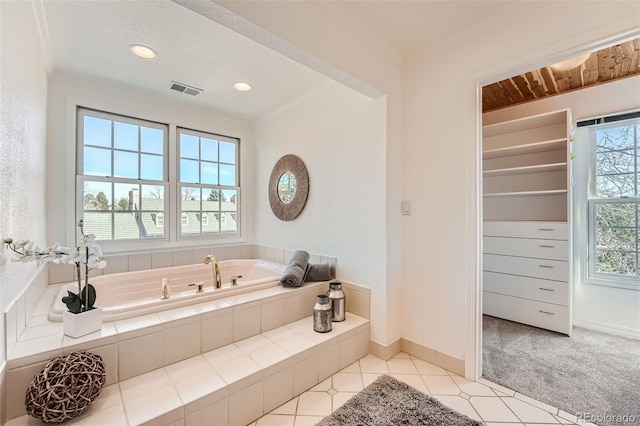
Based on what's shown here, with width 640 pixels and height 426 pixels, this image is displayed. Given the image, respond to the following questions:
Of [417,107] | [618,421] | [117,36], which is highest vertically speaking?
[117,36]

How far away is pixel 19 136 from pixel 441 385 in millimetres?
2889

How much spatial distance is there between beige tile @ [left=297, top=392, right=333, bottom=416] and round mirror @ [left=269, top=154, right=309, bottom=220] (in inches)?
68.0

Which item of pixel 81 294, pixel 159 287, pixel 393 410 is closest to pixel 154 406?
pixel 81 294

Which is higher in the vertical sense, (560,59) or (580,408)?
(560,59)

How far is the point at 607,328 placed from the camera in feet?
8.56

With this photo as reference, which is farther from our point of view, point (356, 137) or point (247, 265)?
point (247, 265)

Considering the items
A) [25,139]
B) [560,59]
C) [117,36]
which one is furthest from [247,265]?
[560,59]

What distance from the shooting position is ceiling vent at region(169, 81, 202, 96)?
2.67 m

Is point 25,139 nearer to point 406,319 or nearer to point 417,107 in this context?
point 417,107

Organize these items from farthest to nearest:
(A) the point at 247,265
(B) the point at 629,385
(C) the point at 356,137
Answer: (A) the point at 247,265 < (C) the point at 356,137 < (B) the point at 629,385

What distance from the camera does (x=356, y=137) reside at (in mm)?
2387

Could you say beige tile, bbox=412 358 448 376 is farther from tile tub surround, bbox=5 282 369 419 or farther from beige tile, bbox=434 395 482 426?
tile tub surround, bbox=5 282 369 419

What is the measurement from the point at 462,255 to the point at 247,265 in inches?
92.4

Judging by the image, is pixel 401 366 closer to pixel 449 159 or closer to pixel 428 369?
pixel 428 369
